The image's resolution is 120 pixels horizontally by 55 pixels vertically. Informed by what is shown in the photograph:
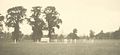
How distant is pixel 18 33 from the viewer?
7941 millimetres

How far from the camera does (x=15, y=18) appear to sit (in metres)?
8.13

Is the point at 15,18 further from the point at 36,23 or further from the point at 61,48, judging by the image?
the point at 61,48

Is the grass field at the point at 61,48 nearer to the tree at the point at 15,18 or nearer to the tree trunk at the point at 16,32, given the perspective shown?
the tree trunk at the point at 16,32

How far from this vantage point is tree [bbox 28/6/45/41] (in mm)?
7617

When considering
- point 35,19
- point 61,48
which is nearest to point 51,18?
point 35,19

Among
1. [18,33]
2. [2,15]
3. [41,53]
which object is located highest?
[2,15]

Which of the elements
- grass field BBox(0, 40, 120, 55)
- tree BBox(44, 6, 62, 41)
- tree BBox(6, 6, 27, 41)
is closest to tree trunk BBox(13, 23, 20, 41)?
tree BBox(6, 6, 27, 41)

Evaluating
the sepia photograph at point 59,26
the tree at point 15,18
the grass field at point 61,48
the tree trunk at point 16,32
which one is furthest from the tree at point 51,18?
the tree trunk at point 16,32

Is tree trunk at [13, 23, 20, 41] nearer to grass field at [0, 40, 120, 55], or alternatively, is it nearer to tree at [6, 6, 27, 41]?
tree at [6, 6, 27, 41]

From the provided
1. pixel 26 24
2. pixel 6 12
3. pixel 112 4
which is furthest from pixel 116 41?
pixel 6 12

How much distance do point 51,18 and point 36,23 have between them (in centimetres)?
56

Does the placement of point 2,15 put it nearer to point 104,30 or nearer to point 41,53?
point 41,53

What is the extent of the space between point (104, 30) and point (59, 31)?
152cm

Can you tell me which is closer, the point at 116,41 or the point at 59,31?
the point at 116,41
